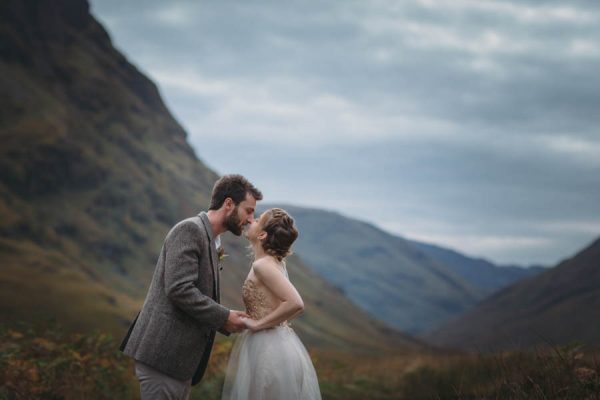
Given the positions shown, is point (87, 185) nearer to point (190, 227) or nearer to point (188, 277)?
point (190, 227)

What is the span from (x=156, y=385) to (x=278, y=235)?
1.83 meters

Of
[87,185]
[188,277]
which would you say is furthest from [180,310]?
[87,185]

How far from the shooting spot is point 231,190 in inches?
240

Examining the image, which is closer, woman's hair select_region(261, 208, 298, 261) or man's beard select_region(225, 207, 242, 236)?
man's beard select_region(225, 207, 242, 236)

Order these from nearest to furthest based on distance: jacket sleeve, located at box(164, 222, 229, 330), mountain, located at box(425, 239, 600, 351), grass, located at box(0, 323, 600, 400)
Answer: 1. jacket sleeve, located at box(164, 222, 229, 330)
2. grass, located at box(0, 323, 600, 400)
3. mountain, located at box(425, 239, 600, 351)

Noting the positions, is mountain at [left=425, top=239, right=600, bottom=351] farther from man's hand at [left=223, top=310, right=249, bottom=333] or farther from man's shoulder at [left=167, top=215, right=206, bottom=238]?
man's shoulder at [left=167, top=215, right=206, bottom=238]

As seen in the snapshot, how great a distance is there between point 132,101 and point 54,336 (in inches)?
6875

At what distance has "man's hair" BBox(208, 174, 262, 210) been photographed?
610cm

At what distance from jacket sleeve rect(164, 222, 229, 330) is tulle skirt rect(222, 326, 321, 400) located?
2.10ft

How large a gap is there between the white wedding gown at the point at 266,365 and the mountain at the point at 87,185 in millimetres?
65748

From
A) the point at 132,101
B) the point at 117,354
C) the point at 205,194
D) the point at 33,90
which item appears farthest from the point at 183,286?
the point at 132,101

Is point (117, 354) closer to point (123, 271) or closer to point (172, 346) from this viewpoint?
point (172, 346)

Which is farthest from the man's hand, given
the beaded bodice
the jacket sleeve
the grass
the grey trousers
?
the grass

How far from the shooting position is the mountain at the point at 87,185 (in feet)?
301
